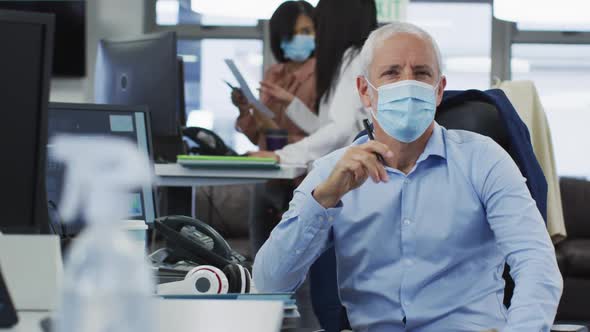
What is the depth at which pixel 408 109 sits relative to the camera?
6.09 feet

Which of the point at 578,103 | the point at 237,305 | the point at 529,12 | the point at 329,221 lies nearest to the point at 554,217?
the point at 329,221

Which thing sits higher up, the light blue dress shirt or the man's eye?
the man's eye

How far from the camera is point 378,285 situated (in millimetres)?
1808

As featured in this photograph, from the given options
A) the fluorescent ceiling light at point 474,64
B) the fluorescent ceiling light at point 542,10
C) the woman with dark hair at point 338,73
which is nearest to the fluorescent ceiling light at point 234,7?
the fluorescent ceiling light at point 542,10

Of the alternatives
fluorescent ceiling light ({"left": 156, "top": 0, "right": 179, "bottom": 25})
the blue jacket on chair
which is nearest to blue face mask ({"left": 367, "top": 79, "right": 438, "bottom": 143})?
the blue jacket on chair

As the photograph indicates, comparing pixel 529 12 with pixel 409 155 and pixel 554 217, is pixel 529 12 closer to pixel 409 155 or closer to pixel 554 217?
pixel 554 217

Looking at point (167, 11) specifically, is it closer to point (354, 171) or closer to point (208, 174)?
point (208, 174)

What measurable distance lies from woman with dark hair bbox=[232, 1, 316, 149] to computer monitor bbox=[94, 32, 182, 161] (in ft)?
1.88

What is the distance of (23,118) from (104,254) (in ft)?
2.27

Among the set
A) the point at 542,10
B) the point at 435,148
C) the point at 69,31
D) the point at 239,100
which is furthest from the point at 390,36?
the point at 69,31

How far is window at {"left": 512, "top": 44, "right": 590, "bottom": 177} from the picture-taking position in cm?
647

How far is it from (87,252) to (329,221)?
3.68 ft

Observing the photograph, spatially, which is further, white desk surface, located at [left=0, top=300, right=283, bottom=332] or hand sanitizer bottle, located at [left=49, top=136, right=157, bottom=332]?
white desk surface, located at [left=0, top=300, right=283, bottom=332]

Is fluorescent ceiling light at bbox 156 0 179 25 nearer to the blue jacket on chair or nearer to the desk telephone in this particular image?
the desk telephone
